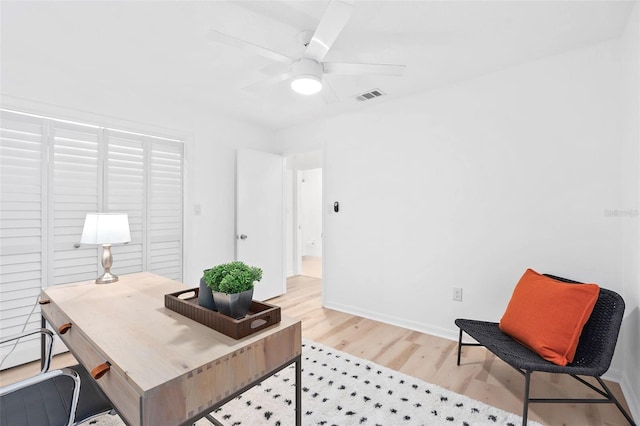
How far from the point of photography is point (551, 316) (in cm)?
186

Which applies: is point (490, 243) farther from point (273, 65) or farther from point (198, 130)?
point (198, 130)

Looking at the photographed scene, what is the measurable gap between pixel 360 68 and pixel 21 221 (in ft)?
9.22

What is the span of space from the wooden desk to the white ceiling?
1.62m

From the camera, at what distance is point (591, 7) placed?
1767 millimetres

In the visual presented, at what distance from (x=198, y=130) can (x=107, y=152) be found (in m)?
0.95

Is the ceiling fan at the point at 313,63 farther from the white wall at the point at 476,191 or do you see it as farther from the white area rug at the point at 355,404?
the white area rug at the point at 355,404

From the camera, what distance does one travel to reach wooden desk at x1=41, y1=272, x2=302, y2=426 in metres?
0.89

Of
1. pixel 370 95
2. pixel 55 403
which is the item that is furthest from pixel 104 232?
pixel 370 95

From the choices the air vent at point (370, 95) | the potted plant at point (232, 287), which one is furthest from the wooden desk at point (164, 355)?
the air vent at point (370, 95)

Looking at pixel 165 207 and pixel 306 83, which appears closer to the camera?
pixel 306 83

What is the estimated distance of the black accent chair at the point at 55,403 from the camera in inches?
43.4

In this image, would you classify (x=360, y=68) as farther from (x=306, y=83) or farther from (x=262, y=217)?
(x=262, y=217)

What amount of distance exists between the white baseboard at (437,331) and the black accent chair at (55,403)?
8.45ft

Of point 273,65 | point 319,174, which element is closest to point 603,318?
point 273,65
